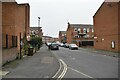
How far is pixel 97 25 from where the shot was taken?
2347 inches

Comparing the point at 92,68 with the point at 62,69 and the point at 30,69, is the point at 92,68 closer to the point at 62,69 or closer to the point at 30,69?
the point at 62,69

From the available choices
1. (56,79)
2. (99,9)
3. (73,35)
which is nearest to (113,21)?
(99,9)

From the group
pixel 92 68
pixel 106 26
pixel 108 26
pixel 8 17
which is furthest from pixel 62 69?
pixel 106 26

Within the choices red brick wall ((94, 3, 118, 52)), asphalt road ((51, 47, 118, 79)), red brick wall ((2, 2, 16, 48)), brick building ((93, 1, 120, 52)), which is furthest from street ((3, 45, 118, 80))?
red brick wall ((94, 3, 118, 52))

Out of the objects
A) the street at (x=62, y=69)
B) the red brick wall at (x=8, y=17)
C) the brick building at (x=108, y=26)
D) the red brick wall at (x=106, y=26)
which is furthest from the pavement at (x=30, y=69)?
the red brick wall at (x=106, y=26)

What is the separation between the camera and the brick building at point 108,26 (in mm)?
45281

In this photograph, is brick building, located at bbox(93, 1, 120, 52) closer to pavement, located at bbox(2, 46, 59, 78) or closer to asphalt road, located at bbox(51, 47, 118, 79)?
asphalt road, located at bbox(51, 47, 118, 79)

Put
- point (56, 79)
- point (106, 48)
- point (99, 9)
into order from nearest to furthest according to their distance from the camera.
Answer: point (56, 79), point (106, 48), point (99, 9)

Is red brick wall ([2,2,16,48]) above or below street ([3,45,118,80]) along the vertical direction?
above

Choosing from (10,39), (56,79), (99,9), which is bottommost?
(56,79)

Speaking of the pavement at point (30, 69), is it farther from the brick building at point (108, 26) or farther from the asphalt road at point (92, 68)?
the brick building at point (108, 26)

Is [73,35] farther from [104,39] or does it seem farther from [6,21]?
[6,21]

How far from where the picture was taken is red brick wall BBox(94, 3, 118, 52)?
46188 millimetres

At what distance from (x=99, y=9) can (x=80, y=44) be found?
34.5m
